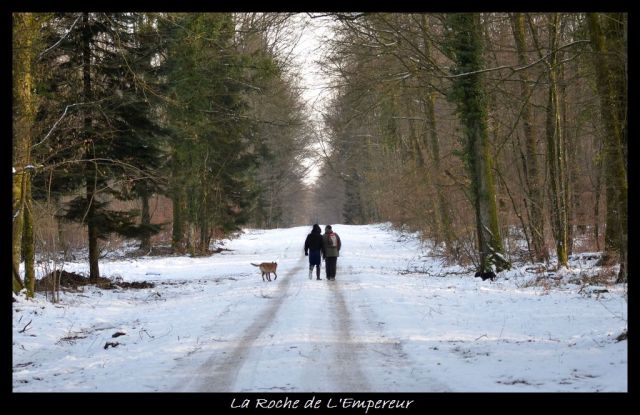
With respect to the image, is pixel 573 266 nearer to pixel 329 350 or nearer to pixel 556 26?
pixel 556 26

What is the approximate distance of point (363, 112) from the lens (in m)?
19.1

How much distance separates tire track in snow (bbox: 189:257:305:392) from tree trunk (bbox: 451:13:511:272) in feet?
25.9

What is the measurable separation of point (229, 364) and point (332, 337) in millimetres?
2101

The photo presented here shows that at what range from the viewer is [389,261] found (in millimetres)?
24188

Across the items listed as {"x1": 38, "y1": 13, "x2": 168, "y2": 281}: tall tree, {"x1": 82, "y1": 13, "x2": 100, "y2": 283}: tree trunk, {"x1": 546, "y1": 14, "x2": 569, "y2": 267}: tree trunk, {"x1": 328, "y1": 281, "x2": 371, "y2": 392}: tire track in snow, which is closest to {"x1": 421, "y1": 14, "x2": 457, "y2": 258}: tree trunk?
{"x1": 546, "y1": 14, "x2": 569, "y2": 267}: tree trunk

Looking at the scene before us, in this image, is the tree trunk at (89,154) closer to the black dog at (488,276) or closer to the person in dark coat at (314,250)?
the person in dark coat at (314,250)

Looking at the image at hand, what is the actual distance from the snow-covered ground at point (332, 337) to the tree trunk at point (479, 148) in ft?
2.87

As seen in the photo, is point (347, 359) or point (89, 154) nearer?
point (347, 359)

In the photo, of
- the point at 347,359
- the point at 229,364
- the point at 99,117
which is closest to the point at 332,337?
the point at 347,359

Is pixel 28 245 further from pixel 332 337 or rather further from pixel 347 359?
pixel 347 359

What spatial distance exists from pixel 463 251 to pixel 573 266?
187 inches
